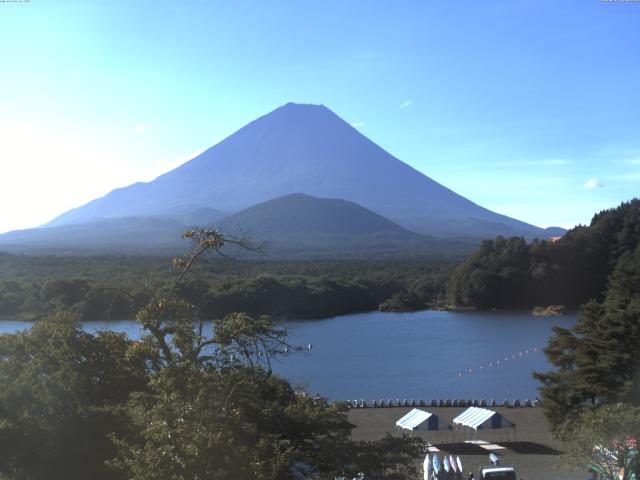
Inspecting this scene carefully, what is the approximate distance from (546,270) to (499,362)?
13.3 m

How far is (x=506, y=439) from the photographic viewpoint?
8812 millimetres

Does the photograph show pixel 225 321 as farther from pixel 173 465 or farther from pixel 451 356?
pixel 451 356

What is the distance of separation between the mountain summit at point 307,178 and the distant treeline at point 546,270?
46011 mm

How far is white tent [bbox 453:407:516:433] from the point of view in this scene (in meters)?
8.44

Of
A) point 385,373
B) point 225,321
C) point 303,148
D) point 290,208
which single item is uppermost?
point 303,148

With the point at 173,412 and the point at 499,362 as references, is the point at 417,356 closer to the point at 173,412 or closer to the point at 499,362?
the point at 499,362

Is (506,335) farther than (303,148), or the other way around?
(303,148)

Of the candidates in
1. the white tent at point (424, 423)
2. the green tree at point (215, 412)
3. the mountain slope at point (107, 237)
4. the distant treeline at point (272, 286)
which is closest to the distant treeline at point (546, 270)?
the distant treeline at point (272, 286)

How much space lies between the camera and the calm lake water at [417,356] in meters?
13.5

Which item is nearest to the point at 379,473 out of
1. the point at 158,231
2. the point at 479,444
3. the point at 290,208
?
the point at 479,444

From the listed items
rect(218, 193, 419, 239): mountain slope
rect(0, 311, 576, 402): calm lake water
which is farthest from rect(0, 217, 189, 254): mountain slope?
rect(0, 311, 576, 402): calm lake water

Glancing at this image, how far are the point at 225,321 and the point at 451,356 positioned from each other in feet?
49.9

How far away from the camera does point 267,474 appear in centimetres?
262

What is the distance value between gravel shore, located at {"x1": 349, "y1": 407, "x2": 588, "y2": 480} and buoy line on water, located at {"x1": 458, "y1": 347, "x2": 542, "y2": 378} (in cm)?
420
